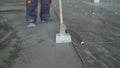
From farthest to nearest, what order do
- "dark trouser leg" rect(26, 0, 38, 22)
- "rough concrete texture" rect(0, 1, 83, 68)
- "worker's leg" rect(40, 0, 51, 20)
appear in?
"worker's leg" rect(40, 0, 51, 20) → "dark trouser leg" rect(26, 0, 38, 22) → "rough concrete texture" rect(0, 1, 83, 68)

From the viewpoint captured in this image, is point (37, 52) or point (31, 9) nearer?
point (37, 52)

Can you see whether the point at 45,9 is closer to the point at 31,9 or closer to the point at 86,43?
the point at 31,9

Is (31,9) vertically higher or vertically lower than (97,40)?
higher

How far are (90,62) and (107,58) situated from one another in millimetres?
213

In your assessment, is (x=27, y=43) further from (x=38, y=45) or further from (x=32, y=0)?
(x=32, y=0)

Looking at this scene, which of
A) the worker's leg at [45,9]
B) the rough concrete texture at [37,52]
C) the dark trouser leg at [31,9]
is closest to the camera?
the rough concrete texture at [37,52]

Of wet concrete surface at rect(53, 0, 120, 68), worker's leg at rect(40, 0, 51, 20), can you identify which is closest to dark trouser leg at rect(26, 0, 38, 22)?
worker's leg at rect(40, 0, 51, 20)

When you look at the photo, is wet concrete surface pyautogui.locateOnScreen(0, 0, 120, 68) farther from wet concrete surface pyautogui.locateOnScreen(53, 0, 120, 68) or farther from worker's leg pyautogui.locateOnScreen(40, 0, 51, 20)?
worker's leg pyautogui.locateOnScreen(40, 0, 51, 20)

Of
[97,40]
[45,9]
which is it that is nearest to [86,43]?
[97,40]

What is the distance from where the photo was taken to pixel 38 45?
1879 mm

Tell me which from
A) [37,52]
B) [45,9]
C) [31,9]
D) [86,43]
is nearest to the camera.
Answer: [37,52]

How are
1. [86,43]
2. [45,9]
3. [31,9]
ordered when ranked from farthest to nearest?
1. [45,9]
2. [31,9]
3. [86,43]

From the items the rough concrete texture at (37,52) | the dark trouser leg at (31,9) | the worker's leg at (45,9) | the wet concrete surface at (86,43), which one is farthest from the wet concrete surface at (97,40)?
the dark trouser leg at (31,9)

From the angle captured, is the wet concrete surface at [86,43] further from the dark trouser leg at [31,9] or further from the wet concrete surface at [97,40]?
the dark trouser leg at [31,9]
